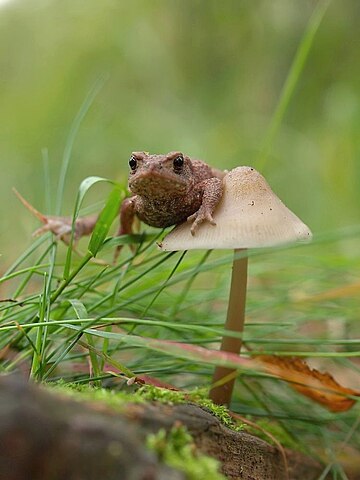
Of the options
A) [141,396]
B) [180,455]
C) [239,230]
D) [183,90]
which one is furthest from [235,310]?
[183,90]

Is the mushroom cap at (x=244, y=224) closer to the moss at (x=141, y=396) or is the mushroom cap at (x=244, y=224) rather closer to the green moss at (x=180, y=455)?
the moss at (x=141, y=396)

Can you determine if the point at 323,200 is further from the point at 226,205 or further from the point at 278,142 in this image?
the point at 226,205

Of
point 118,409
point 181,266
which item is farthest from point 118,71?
point 118,409

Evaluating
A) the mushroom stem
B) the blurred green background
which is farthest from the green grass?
the blurred green background

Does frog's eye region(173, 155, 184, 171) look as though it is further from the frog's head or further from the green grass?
the green grass

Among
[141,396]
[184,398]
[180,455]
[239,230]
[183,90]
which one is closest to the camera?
[180,455]

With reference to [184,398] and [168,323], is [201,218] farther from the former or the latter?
[184,398]
